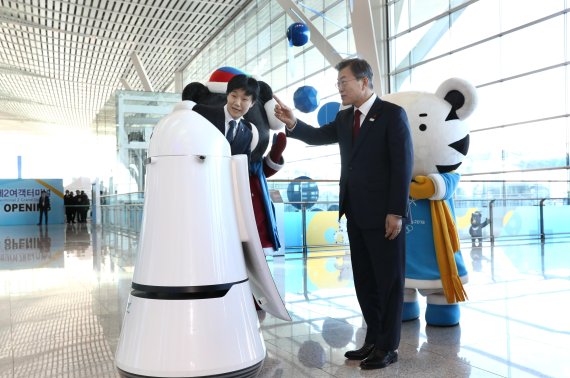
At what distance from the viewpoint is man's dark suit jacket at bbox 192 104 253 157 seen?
2392mm

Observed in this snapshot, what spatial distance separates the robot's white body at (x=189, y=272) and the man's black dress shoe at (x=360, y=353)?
2.22 feet

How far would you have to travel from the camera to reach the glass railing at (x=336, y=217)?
7.70 m

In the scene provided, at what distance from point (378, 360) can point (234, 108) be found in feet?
4.48

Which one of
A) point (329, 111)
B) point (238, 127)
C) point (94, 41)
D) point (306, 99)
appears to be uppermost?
point (94, 41)

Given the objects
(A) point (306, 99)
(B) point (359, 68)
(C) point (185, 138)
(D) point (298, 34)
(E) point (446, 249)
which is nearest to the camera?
(C) point (185, 138)

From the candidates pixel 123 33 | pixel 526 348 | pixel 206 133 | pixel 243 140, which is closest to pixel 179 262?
pixel 206 133

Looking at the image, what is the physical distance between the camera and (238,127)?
261 centimetres

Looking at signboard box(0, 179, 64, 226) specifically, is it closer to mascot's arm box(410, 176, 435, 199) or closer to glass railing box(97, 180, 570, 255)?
glass railing box(97, 180, 570, 255)

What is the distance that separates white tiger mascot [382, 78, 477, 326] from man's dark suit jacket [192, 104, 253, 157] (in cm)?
108

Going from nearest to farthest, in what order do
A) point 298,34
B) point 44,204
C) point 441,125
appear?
point 441,125, point 298,34, point 44,204

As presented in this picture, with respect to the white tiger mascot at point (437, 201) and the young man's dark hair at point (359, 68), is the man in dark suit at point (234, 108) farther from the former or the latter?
the white tiger mascot at point (437, 201)

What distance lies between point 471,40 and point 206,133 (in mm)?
12421

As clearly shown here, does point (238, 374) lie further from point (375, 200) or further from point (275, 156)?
point (275, 156)

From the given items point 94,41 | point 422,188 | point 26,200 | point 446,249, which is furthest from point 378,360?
point 94,41
